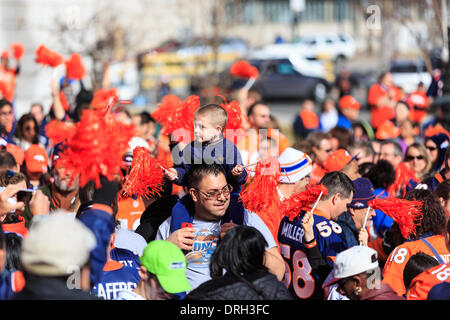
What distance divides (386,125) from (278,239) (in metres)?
4.84

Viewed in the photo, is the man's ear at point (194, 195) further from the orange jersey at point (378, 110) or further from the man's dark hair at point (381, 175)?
the orange jersey at point (378, 110)

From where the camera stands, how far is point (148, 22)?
1981 cm

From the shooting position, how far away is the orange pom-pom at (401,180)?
677 cm

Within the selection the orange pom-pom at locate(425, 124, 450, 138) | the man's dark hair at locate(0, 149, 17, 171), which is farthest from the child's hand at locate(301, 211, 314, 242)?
the orange pom-pom at locate(425, 124, 450, 138)

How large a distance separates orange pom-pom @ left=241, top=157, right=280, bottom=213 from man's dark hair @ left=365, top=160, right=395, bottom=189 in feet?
6.25

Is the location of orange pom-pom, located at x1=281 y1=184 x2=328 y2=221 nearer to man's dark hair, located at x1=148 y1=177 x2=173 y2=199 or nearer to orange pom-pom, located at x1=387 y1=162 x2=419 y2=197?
man's dark hair, located at x1=148 y1=177 x2=173 y2=199

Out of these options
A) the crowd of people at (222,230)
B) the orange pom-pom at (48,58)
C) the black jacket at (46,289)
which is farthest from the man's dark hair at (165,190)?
the orange pom-pom at (48,58)

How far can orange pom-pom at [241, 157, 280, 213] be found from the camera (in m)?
4.75

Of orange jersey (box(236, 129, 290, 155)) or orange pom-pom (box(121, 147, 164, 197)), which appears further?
orange jersey (box(236, 129, 290, 155))

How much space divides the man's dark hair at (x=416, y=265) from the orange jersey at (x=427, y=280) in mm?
191

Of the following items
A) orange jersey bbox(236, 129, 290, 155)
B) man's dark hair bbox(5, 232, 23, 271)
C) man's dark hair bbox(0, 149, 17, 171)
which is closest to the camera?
man's dark hair bbox(5, 232, 23, 271)

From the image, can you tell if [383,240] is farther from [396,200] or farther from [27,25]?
[27,25]

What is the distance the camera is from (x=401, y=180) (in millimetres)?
6879

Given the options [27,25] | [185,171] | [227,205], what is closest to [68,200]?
[185,171]
